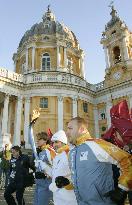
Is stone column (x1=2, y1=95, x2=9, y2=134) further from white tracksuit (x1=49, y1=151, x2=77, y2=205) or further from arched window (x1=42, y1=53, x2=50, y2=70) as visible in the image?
white tracksuit (x1=49, y1=151, x2=77, y2=205)

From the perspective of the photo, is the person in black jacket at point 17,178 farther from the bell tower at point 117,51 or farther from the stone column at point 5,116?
the bell tower at point 117,51

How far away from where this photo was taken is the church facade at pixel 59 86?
1240 inches

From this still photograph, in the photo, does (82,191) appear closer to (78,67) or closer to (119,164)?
(119,164)

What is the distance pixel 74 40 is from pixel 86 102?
14273 mm

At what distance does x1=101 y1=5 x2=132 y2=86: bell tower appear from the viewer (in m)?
33.8

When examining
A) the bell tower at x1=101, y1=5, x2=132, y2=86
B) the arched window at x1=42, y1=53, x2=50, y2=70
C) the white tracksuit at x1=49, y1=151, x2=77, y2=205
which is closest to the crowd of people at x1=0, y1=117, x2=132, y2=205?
the white tracksuit at x1=49, y1=151, x2=77, y2=205

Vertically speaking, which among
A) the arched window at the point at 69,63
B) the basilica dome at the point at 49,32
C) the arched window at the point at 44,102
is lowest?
the arched window at the point at 44,102

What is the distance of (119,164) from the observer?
3250 mm

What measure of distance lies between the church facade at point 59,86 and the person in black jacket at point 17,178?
21.7 metres

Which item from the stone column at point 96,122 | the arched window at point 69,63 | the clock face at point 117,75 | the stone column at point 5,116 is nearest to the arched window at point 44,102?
the stone column at point 5,116

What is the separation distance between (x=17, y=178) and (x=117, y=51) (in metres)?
33.3

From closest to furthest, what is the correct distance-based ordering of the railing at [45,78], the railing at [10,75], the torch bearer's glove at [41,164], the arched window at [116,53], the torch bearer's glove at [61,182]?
the torch bearer's glove at [61,182], the torch bearer's glove at [41,164], the railing at [10,75], the railing at [45,78], the arched window at [116,53]

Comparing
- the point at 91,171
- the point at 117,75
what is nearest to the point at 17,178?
the point at 91,171

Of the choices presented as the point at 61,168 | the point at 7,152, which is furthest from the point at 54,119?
the point at 61,168
